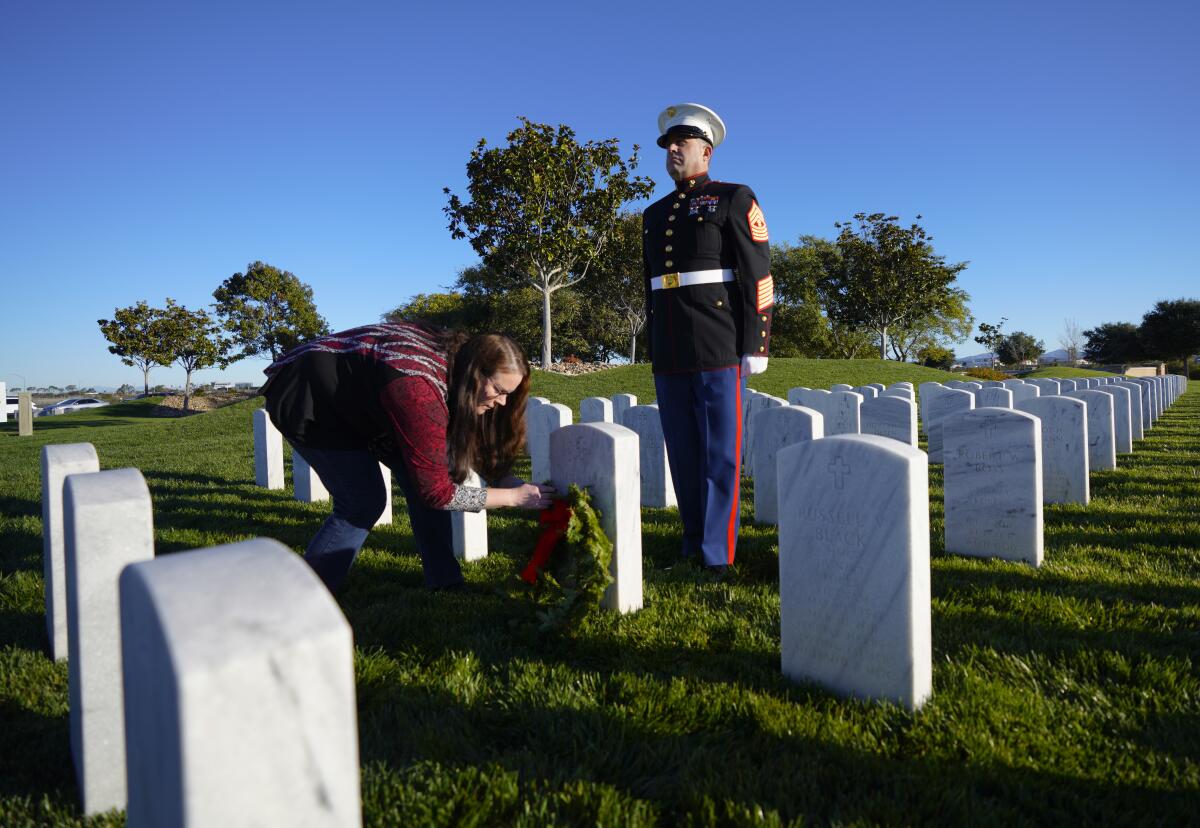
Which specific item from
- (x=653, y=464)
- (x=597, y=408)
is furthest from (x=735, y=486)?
(x=597, y=408)

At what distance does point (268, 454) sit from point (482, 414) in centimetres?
558

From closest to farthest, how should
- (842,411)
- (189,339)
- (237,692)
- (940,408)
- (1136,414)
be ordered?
(237,692), (842,411), (940,408), (1136,414), (189,339)

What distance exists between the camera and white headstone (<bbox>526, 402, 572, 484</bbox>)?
655cm

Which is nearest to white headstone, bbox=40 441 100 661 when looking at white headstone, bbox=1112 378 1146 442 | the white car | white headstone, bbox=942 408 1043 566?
white headstone, bbox=942 408 1043 566

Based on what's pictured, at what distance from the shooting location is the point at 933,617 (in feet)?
11.1

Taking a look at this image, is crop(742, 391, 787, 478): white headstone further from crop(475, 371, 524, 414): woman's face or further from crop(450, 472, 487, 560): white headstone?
crop(475, 371, 524, 414): woman's face

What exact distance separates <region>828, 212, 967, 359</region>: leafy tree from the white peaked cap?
38928 millimetres

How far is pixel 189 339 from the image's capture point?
38.7m

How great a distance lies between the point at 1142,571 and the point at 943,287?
4032 centimetres

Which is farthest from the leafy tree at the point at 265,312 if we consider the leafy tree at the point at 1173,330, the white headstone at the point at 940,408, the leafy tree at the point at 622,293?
→ the leafy tree at the point at 1173,330

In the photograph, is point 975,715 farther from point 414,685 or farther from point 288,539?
point 288,539

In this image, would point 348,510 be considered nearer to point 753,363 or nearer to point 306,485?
point 753,363

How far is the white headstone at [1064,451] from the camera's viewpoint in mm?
6039

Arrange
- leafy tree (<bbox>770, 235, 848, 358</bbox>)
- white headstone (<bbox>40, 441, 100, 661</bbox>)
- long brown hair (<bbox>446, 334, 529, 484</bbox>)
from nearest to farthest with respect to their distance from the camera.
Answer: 1. white headstone (<bbox>40, 441, 100, 661</bbox>)
2. long brown hair (<bbox>446, 334, 529, 484</bbox>)
3. leafy tree (<bbox>770, 235, 848, 358</bbox>)
